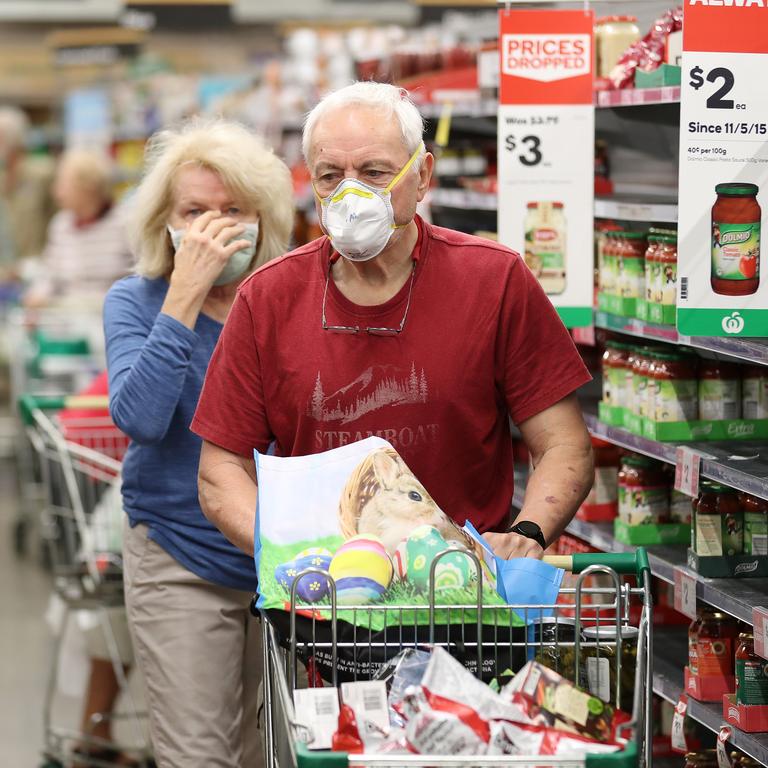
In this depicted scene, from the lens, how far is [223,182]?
3270 millimetres

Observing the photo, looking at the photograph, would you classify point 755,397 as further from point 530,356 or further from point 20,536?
point 20,536

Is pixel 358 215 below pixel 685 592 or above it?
above

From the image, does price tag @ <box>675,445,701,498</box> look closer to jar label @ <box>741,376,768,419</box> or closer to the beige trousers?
jar label @ <box>741,376,768,419</box>

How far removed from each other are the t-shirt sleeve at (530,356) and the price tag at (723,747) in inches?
44.0

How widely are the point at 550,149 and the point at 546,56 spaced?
0.25m

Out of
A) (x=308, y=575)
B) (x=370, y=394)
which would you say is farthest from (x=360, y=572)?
(x=370, y=394)

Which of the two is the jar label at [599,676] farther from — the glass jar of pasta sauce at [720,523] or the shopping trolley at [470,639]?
the glass jar of pasta sauce at [720,523]

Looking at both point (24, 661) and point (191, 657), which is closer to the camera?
point (191, 657)

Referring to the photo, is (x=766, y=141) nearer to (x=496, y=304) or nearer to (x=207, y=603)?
(x=496, y=304)

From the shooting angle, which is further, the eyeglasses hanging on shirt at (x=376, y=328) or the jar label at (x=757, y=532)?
the jar label at (x=757, y=532)

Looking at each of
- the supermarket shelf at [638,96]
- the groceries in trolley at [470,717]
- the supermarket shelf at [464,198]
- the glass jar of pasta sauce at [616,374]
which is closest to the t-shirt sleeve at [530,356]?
the groceries in trolley at [470,717]

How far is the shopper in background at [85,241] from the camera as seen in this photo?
28.8ft

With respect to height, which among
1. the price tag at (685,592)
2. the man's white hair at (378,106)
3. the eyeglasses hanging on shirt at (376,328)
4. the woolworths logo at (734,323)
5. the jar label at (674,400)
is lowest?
the price tag at (685,592)

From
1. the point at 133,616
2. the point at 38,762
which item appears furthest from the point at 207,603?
the point at 38,762
